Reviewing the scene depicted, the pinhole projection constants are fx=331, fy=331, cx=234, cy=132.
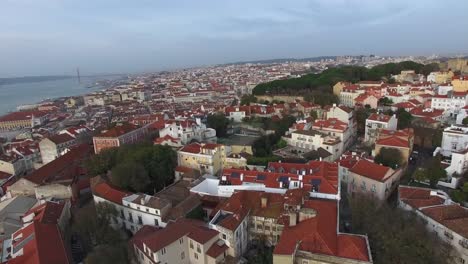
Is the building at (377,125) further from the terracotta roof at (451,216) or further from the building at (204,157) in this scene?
the building at (204,157)

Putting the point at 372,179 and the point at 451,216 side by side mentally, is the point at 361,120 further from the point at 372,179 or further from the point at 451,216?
the point at 451,216

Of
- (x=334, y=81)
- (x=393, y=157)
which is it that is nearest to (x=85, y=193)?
(x=393, y=157)

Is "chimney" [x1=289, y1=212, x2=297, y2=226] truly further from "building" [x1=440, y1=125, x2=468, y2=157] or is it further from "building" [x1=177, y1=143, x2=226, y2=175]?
"building" [x1=440, y1=125, x2=468, y2=157]

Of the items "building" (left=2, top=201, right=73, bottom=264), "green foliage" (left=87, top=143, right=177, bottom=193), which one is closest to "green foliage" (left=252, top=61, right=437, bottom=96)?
"green foliage" (left=87, top=143, right=177, bottom=193)

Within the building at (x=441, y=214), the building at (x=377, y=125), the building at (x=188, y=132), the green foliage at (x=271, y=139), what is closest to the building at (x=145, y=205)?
the green foliage at (x=271, y=139)

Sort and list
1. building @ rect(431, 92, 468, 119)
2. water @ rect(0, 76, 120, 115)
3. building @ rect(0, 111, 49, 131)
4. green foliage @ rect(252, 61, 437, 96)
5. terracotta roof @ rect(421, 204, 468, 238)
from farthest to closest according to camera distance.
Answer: water @ rect(0, 76, 120, 115) → building @ rect(0, 111, 49, 131) → green foliage @ rect(252, 61, 437, 96) → building @ rect(431, 92, 468, 119) → terracotta roof @ rect(421, 204, 468, 238)

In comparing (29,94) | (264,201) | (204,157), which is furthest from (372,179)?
(29,94)

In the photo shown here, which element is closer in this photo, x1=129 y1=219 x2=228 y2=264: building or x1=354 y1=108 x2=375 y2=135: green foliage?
x1=129 y1=219 x2=228 y2=264: building
